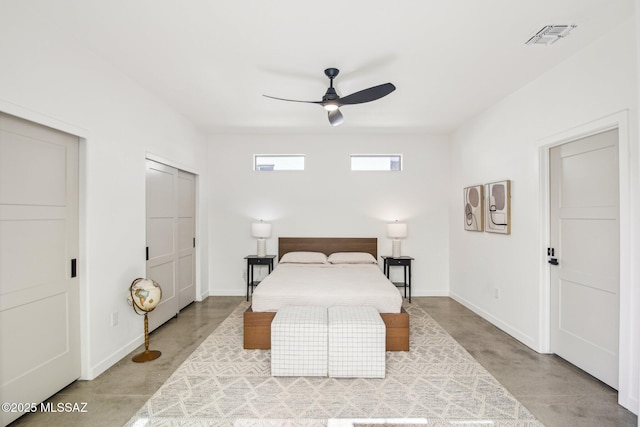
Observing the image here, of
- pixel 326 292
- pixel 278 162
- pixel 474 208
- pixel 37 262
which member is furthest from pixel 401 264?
pixel 37 262

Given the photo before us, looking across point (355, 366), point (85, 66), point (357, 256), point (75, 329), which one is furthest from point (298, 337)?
point (85, 66)

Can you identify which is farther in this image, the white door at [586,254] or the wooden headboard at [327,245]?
the wooden headboard at [327,245]

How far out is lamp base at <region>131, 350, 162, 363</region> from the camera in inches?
113

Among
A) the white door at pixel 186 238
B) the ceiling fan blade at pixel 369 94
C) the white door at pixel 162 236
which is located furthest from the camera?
the white door at pixel 186 238

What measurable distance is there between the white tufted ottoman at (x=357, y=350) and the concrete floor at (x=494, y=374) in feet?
3.34

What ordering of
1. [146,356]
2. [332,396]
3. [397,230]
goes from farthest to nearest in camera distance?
[397,230] < [146,356] < [332,396]

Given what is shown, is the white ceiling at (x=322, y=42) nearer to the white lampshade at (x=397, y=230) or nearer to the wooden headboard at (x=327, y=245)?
the white lampshade at (x=397, y=230)

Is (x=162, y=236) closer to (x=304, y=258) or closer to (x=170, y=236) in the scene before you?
(x=170, y=236)

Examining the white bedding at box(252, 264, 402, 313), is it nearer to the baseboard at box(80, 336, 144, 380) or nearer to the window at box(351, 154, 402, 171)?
the baseboard at box(80, 336, 144, 380)

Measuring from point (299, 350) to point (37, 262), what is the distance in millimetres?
2006

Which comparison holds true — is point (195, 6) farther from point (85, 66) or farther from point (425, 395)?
point (425, 395)

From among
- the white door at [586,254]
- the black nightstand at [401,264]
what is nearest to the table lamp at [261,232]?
the black nightstand at [401,264]

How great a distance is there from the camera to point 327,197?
522 cm

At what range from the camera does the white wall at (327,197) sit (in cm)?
521
